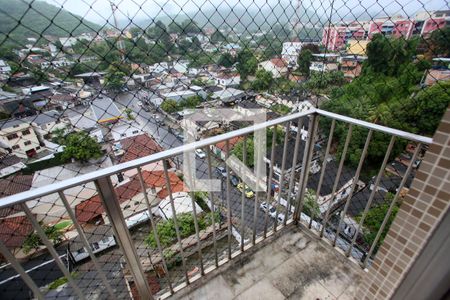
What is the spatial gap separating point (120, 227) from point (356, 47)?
268 cm

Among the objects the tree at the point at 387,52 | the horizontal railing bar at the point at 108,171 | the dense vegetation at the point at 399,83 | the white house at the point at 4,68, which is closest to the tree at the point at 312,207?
the dense vegetation at the point at 399,83

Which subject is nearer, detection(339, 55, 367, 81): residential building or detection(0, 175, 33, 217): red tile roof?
detection(0, 175, 33, 217): red tile roof

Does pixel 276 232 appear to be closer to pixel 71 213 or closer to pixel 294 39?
pixel 71 213

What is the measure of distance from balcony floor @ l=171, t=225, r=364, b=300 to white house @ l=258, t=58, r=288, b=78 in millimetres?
1608

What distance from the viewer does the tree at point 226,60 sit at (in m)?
1.80

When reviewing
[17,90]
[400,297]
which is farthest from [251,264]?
[17,90]

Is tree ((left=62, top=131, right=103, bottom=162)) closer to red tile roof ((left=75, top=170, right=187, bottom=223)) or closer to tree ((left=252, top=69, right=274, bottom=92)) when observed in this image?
red tile roof ((left=75, top=170, right=187, bottom=223))

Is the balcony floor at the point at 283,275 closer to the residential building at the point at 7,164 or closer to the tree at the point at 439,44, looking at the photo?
the residential building at the point at 7,164

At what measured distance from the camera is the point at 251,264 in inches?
68.2

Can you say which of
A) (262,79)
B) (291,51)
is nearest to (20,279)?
(262,79)

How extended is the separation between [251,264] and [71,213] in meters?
1.33

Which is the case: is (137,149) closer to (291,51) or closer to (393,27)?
(291,51)

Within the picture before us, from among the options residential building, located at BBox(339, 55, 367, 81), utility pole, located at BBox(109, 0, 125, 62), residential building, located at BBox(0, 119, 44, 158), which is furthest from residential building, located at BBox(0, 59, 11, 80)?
residential building, located at BBox(339, 55, 367, 81)

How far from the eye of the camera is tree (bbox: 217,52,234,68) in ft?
5.90
